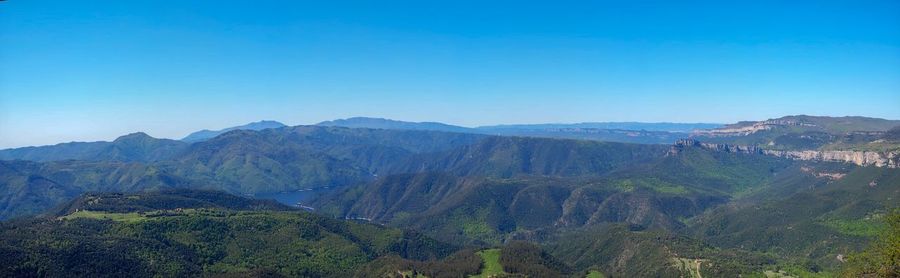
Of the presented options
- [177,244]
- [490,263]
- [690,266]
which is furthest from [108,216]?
[690,266]

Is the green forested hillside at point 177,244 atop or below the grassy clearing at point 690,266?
atop

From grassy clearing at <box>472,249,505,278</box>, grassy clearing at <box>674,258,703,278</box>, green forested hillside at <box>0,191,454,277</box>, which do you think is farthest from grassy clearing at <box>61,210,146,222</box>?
grassy clearing at <box>674,258,703,278</box>

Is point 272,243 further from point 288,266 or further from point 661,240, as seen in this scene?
point 661,240

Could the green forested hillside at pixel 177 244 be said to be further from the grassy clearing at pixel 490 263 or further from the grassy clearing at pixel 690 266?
the grassy clearing at pixel 690 266

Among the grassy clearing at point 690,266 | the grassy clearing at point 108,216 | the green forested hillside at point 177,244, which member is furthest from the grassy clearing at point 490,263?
the grassy clearing at point 108,216

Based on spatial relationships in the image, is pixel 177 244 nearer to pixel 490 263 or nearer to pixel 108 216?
pixel 108 216

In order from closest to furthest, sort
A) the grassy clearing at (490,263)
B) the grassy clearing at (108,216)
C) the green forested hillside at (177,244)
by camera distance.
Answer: the grassy clearing at (490,263) → the green forested hillside at (177,244) → the grassy clearing at (108,216)

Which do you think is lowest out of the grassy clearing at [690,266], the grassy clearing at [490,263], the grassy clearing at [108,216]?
the grassy clearing at [690,266]

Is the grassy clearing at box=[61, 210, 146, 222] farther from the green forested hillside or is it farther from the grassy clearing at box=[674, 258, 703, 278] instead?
the grassy clearing at box=[674, 258, 703, 278]

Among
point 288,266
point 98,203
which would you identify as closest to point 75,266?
point 288,266
